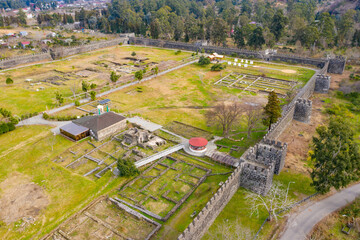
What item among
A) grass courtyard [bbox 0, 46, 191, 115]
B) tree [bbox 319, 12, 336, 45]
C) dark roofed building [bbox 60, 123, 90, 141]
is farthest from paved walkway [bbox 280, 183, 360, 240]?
tree [bbox 319, 12, 336, 45]

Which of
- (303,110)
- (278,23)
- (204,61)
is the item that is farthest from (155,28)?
(303,110)

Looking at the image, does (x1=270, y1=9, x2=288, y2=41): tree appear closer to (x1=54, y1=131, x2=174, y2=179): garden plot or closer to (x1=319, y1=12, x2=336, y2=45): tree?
(x1=319, y1=12, x2=336, y2=45): tree

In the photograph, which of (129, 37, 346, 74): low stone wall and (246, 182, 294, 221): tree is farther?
(129, 37, 346, 74): low stone wall

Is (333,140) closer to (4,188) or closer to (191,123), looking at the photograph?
(191,123)

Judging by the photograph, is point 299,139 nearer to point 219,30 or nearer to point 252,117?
point 252,117

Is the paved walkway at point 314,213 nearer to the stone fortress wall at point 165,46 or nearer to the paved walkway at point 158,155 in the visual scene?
the paved walkway at point 158,155

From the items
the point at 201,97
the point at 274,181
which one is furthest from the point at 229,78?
the point at 274,181
